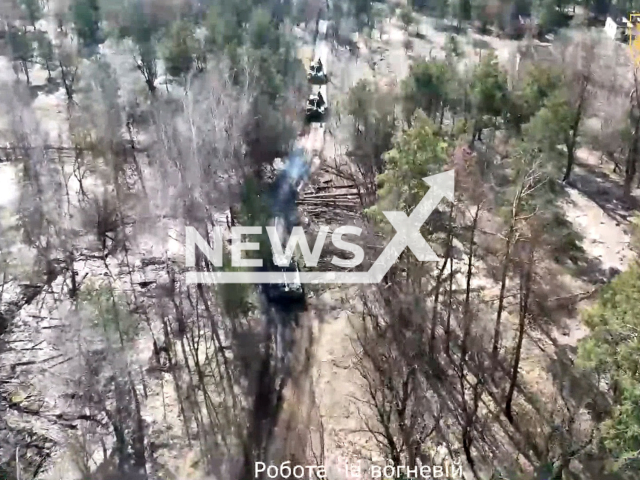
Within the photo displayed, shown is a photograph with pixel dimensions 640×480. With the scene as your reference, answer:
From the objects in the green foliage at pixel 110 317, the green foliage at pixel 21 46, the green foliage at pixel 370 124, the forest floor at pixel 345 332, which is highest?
the green foliage at pixel 21 46

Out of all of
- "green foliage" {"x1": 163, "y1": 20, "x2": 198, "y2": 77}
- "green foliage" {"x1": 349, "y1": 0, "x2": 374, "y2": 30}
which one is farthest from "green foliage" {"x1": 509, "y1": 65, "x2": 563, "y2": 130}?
"green foliage" {"x1": 349, "y1": 0, "x2": 374, "y2": 30}

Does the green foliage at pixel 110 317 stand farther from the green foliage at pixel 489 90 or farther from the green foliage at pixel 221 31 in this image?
the green foliage at pixel 221 31

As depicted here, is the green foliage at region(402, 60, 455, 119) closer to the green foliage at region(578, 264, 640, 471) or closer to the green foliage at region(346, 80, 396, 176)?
the green foliage at region(346, 80, 396, 176)


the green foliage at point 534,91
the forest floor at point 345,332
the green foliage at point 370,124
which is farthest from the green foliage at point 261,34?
the green foliage at point 534,91

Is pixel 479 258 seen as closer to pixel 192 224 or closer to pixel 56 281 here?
pixel 192 224

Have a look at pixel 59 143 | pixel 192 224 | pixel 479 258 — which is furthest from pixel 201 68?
pixel 479 258

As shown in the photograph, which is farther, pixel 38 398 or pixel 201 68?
pixel 201 68
